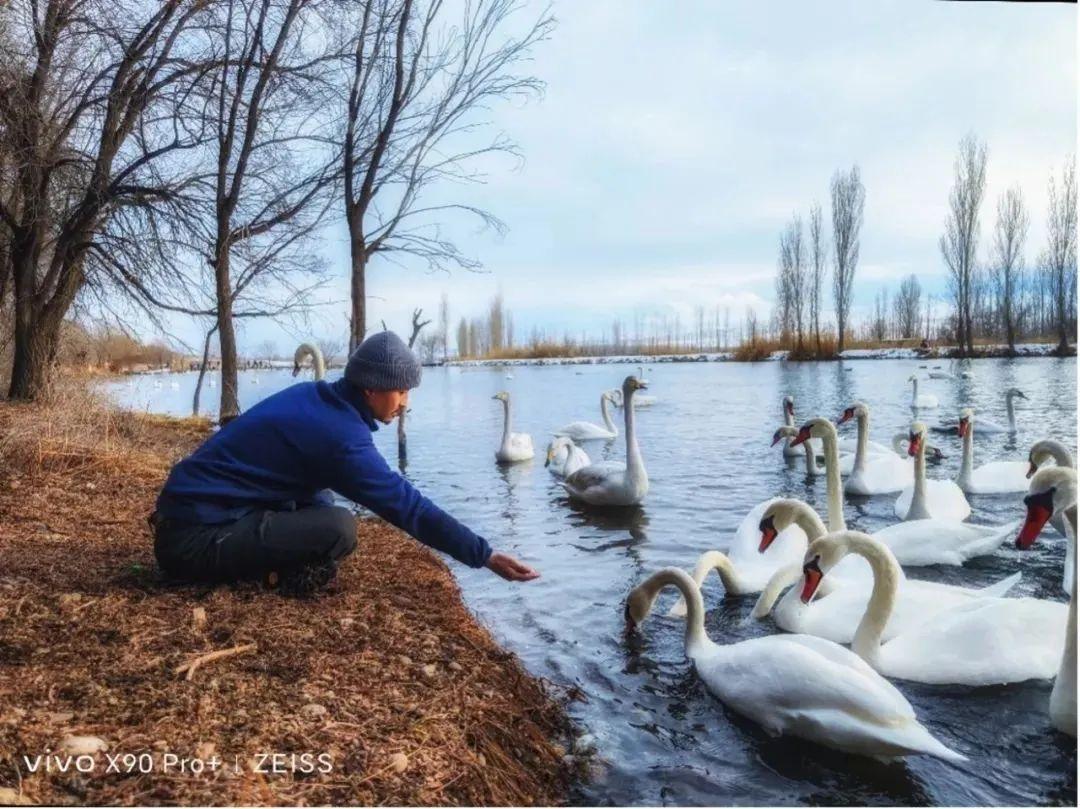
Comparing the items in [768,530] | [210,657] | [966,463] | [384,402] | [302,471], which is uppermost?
[384,402]

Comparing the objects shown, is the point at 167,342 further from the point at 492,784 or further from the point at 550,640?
the point at 492,784

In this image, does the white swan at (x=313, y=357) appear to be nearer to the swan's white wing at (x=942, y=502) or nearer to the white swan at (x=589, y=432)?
the swan's white wing at (x=942, y=502)

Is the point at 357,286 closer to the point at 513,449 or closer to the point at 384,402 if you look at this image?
the point at 513,449

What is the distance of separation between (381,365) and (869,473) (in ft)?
25.3

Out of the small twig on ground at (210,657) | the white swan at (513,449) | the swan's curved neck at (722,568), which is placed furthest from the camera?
the white swan at (513,449)

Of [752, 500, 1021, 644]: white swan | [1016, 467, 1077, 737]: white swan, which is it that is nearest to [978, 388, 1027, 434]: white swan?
[752, 500, 1021, 644]: white swan

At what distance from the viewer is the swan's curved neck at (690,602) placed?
165 inches

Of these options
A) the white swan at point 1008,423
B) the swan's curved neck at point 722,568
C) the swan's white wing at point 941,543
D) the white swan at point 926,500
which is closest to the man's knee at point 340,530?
the swan's curved neck at point 722,568

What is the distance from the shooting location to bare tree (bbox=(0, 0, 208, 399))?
411 inches

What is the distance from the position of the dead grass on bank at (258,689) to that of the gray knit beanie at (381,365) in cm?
107

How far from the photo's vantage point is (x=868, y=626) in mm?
4105

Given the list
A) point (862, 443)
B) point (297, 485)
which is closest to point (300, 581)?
point (297, 485)

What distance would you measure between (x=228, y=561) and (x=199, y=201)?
31.7 ft

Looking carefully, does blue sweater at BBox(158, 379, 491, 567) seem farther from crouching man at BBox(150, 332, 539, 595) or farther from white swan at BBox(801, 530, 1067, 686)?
white swan at BBox(801, 530, 1067, 686)
